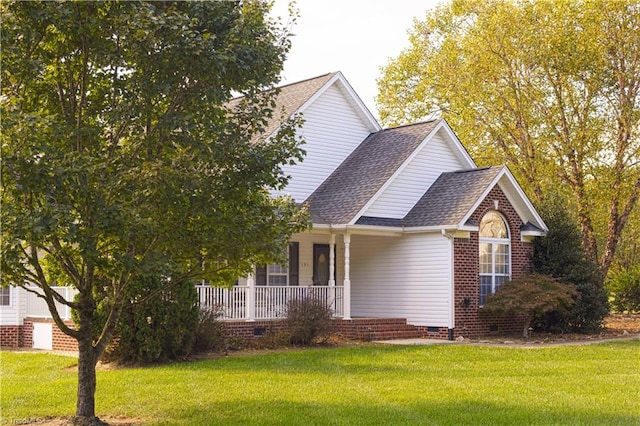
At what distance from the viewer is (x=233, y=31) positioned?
391 inches

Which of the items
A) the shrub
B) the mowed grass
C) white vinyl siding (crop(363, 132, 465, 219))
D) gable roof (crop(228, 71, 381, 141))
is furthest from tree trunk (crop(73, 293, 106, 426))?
the shrub

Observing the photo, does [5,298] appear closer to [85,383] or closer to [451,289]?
[451,289]

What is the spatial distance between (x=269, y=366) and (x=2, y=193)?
8.07 meters

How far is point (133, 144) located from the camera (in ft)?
33.7

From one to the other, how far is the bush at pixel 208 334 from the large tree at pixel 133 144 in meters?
7.03

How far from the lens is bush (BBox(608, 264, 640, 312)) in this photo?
3347 centimetres

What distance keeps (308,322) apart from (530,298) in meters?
6.44

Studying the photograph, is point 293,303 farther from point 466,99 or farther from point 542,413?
point 466,99

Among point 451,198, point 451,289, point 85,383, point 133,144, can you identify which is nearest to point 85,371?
point 85,383

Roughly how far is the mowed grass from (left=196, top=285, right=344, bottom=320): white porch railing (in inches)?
120

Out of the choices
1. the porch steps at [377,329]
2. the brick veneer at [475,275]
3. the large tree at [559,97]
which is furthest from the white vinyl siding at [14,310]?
the large tree at [559,97]

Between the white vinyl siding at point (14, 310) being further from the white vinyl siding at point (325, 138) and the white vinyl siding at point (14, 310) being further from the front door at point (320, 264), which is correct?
the front door at point (320, 264)

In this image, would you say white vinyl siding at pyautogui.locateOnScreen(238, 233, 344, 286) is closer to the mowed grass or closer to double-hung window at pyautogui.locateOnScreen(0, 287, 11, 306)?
the mowed grass

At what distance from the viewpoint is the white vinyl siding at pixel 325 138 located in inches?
976
